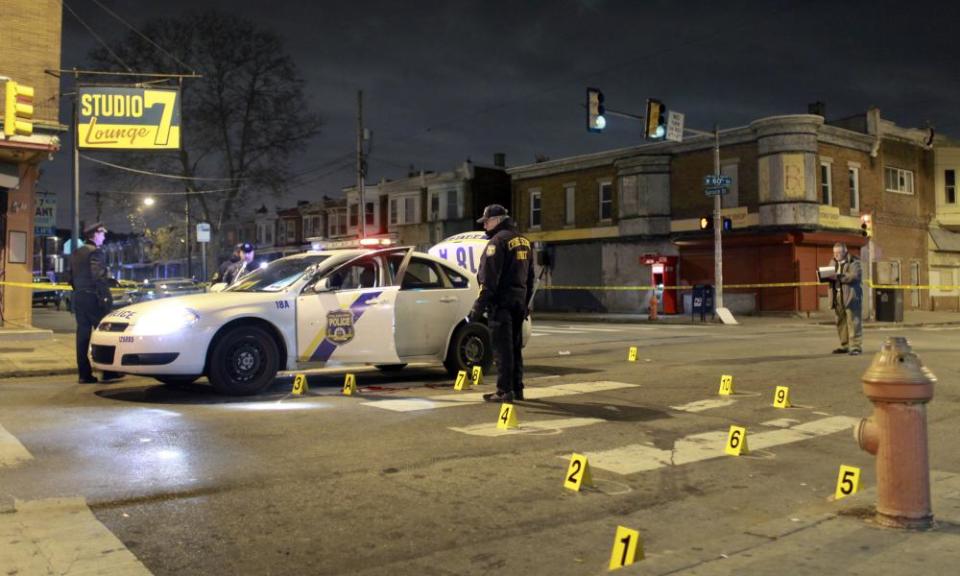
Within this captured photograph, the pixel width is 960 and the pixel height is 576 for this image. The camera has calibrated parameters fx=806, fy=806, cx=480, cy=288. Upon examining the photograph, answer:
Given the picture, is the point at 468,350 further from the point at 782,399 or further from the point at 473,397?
the point at 782,399

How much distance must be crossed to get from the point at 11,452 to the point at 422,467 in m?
2.98

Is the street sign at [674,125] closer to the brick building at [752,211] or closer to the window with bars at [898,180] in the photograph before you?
the brick building at [752,211]

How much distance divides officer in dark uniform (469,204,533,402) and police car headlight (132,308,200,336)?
9.53 feet

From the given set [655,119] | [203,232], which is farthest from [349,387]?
[203,232]

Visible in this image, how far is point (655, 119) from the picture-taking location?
2286 cm

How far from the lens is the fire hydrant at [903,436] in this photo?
12.8 ft

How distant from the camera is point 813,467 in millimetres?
5840

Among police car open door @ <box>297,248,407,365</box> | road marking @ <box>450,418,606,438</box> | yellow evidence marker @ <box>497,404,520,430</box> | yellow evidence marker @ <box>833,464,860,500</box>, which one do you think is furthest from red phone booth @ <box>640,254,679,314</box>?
yellow evidence marker @ <box>833,464,860,500</box>

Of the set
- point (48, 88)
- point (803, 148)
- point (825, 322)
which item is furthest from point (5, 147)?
point (803, 148)

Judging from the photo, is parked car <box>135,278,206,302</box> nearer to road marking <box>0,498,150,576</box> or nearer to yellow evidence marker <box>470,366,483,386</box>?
yellow evidence marker <box>470,366,483,386</box>

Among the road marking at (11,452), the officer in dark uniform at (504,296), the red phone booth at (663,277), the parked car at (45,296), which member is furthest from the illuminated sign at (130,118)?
the parked car at (45,296)

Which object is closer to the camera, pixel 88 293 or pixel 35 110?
pixel 88 293

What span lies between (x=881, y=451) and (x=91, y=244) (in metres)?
9.25

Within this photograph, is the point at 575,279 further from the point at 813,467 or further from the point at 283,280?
the point at 813,467
